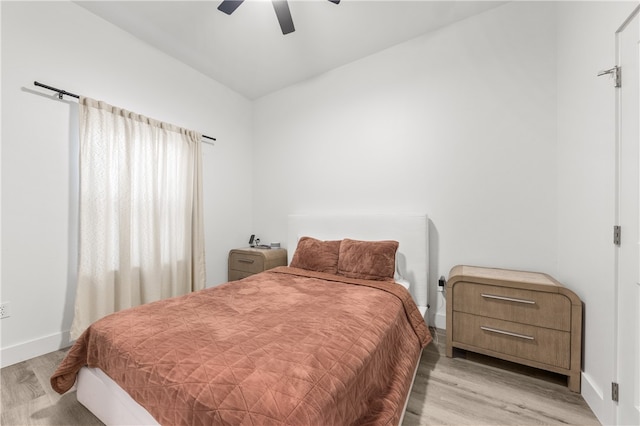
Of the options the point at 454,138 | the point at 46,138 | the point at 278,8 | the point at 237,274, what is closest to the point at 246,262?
the point at 237,274

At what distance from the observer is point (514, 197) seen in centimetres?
215

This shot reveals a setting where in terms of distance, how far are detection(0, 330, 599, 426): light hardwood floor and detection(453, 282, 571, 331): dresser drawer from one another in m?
0.38

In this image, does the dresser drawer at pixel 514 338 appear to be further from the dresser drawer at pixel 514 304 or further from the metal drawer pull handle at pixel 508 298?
the metal drawer pull handle at pixel 508 298

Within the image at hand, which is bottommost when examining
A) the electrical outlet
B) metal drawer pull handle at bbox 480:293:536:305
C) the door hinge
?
the electrical outlet

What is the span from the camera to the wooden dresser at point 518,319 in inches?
62.3

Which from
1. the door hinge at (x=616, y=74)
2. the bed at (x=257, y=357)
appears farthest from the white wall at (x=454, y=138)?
the bed at (x=257, y=357)

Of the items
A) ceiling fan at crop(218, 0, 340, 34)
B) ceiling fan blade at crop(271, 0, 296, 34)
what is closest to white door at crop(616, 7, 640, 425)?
ceiling fan at crop(218, 0, 340, 34)

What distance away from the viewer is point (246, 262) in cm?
321

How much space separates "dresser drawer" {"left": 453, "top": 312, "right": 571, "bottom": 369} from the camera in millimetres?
1604

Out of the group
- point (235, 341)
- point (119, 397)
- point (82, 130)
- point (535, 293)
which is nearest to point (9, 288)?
point (82, 130)

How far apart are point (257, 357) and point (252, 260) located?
2247 millimetres

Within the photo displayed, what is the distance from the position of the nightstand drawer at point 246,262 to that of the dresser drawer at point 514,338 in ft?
6.93

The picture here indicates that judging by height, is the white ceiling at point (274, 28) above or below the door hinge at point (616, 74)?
above

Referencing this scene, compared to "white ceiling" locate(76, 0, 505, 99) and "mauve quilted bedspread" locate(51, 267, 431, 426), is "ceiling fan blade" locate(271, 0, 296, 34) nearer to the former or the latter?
"white ceiling" locate(76, 0, 505, 99)
